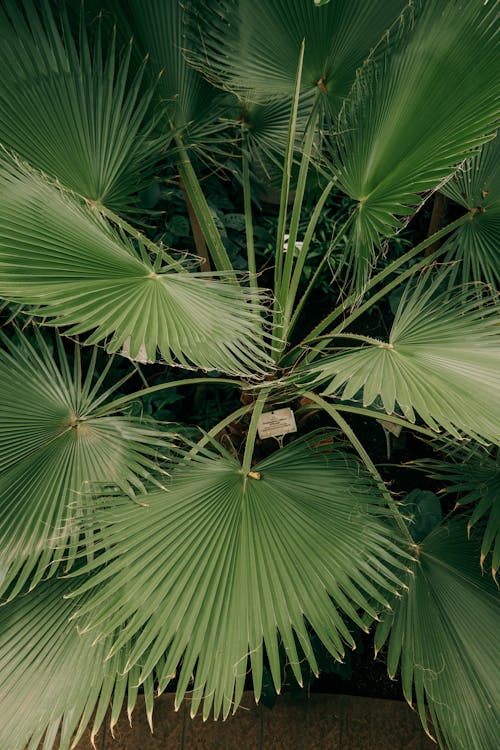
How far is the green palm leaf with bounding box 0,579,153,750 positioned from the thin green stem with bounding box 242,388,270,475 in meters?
0.36

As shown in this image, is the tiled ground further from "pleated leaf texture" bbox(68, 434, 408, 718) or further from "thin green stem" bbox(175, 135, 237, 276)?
"thin green stem" bbox(175, 135, 237, 276)

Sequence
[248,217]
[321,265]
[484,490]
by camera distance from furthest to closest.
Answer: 1. [248,217]
2. [321,265]
3. [484,490]

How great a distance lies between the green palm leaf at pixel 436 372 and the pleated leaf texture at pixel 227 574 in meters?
0.22

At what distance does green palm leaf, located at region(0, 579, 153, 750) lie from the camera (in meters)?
0.89

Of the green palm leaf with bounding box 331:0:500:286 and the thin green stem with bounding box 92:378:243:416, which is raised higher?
the green palm leaf with bounding box 331:0:500:286

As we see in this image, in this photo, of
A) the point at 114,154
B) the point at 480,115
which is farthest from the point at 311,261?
the point at 480,115

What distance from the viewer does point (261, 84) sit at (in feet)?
4.18

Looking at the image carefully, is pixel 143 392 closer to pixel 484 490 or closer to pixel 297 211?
pixel 297 211

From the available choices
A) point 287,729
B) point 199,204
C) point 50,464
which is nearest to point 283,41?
point 199,204

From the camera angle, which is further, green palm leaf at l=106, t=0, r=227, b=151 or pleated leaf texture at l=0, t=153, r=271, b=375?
green palm leaf at l=106, t=0, r=227, b=151

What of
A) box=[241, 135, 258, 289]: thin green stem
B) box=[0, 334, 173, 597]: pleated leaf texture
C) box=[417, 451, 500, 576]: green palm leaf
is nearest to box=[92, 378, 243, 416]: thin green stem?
box=[0, 334, 173, 597]: pleated leaf texture

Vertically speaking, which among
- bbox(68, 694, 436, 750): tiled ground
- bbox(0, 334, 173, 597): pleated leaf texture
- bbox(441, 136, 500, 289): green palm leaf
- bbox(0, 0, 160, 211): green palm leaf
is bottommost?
bbox(68, 694, 436, 750): tiled ground

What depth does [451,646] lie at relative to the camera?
0.97 m

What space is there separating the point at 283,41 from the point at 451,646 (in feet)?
4.00
